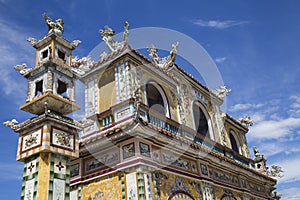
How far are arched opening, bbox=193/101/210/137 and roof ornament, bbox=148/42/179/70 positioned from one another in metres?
3.40

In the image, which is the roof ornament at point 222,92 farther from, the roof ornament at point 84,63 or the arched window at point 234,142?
the roof ornament at point 84,63

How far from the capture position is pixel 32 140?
31.8ft

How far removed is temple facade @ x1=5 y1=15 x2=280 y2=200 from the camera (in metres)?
9.70

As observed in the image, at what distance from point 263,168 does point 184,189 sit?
11.4 m

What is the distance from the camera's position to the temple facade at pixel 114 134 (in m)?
9.70

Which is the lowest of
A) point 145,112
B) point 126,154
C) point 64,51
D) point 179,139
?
point 126,154

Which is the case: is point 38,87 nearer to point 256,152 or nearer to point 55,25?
point 55,25

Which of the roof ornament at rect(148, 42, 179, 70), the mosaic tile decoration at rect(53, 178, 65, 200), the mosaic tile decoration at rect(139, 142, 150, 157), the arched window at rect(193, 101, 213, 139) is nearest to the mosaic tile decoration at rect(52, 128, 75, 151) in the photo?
the mosaic tile decoration at rect(53, 178, 65, 200)

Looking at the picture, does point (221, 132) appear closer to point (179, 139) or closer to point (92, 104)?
point (179, 139)

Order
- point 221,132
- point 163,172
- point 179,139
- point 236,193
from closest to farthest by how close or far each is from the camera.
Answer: point 163,172
point 179,139
point 236,193
point 221,132

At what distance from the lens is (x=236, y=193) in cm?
1636

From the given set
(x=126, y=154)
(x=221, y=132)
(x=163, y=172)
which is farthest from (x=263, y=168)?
(x=126, y=154)

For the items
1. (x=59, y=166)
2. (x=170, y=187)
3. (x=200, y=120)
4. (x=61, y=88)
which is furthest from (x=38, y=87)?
(x=200, y=120)

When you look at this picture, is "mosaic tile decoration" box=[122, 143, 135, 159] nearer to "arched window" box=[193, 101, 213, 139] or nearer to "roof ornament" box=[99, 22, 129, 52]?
"roof ornament" box=[99, 22, 129, 52]
